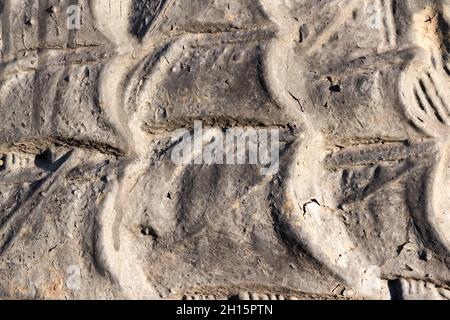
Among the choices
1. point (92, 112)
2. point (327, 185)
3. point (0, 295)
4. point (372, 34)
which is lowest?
point (0, 295)

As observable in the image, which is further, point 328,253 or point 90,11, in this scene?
point 90,11

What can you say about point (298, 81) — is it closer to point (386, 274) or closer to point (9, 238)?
point (386, 274)

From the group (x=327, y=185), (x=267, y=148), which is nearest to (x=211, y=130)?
(x=267, y=148)

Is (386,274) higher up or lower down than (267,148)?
lower down

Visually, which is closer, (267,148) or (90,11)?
(267,148)

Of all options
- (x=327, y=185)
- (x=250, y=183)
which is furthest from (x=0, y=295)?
(x=327, y=185)

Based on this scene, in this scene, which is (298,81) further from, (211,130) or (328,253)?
(328,253)
